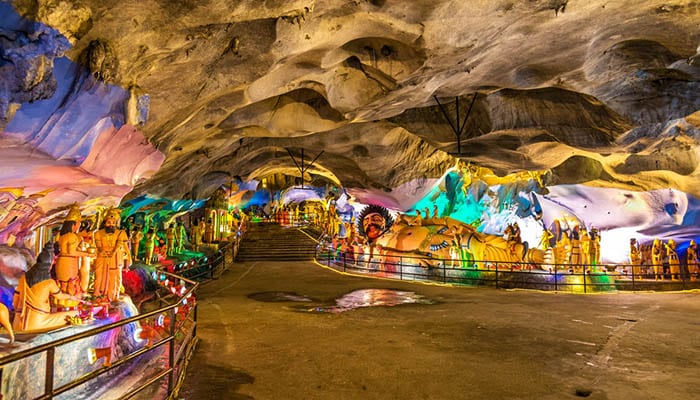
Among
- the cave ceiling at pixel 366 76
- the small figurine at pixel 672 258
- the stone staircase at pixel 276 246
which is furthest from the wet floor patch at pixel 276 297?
the small figurine at pixel 672 258

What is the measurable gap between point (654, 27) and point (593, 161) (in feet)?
31.2

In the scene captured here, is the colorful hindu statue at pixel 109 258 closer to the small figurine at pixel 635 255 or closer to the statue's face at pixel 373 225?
the statue's face at pixel 373 225

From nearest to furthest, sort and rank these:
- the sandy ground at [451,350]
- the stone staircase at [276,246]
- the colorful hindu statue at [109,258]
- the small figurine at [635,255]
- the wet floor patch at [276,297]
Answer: the sandy ground at [451,350] → the colorful hindu statue at [109,258] → the wet floor patch at [276,297] → the small figurine at [635,255] → the stone staircase at [276,246]

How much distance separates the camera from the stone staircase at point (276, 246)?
23.5 m

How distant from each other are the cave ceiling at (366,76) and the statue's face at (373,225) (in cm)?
812

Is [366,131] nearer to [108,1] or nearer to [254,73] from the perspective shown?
[254,73]

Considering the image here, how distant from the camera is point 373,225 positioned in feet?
71.8

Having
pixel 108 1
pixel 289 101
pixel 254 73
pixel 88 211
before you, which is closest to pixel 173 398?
pixel 108 1

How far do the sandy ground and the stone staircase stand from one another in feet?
42.1

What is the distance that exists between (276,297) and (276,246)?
14.7 meters

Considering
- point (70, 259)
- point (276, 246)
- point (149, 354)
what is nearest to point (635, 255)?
point (149, 354)

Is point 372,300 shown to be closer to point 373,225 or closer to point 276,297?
point 276,297

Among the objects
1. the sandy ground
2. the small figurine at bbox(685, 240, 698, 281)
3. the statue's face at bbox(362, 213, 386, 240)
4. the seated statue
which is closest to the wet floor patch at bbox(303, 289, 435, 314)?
the sandy ground

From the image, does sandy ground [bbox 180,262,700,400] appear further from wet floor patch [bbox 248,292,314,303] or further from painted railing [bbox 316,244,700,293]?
painted railing [bbox 316,244,700,293]
